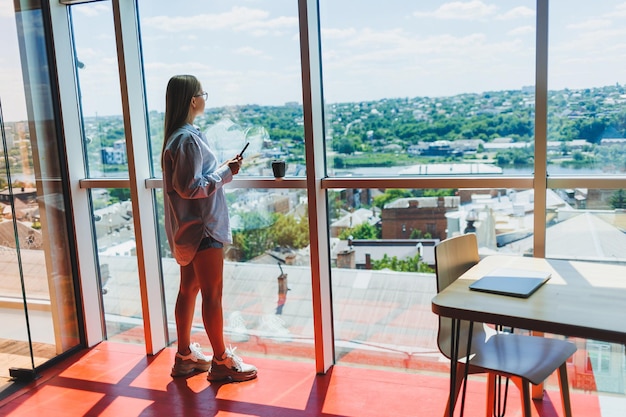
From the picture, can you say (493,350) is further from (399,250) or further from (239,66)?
(239,66)

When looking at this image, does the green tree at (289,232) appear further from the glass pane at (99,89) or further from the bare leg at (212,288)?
the glass pane at (99,89)

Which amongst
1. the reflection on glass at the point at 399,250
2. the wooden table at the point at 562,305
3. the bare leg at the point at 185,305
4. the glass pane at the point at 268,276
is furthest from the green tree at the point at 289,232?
the wooden table at the point at 562,305

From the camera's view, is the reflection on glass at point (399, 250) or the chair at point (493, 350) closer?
the chair at point (493, 350)

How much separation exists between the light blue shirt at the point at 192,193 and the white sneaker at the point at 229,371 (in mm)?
593

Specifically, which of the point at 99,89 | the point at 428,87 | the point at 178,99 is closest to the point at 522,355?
the point at 428,87

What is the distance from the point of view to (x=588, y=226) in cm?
275

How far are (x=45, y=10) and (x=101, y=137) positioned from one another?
0.81 meters

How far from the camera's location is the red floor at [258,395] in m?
2.83

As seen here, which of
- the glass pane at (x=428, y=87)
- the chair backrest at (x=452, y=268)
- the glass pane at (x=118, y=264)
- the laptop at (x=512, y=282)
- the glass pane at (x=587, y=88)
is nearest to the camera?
the laptop at (x=512, y=282)

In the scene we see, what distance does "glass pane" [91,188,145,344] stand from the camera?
3.72 m

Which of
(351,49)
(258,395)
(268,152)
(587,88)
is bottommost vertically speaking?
(258,395)

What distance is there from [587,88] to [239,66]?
5.95ft

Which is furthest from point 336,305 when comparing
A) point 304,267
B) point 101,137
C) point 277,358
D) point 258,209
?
point 101,137

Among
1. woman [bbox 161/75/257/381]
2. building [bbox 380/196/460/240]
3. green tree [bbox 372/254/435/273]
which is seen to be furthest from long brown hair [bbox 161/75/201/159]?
green tree [bbox 372/254/435/273]
